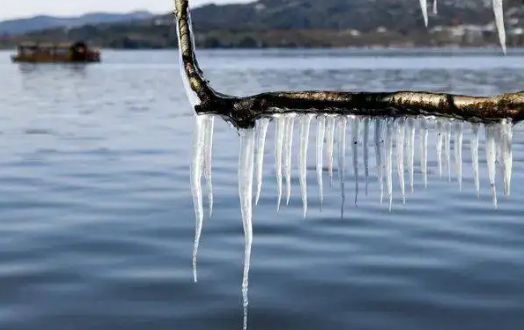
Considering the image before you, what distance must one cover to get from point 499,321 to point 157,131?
117 feet

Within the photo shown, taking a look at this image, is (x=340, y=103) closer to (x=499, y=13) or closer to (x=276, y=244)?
(x=499, y=13)

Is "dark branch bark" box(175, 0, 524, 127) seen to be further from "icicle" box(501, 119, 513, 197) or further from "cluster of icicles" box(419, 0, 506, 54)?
"cluster of icicles" box(419, 0, 506, 54)

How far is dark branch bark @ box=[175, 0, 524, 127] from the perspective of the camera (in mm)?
7137

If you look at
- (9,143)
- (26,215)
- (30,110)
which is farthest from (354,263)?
(30,110)

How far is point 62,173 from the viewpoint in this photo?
2956 centimetres

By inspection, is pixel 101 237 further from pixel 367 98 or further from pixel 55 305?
pixel 367 98

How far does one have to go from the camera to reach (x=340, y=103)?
732 centimetres

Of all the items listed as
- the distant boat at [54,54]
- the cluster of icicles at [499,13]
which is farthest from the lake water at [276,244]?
the distant boat at [54,54]

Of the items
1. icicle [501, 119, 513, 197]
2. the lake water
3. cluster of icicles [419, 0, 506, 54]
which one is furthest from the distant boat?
icicle [501, 119, 513, 197]

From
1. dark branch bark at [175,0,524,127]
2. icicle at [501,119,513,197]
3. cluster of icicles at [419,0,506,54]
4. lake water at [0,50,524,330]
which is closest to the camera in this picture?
dark branch bark at [175,0,524,127]

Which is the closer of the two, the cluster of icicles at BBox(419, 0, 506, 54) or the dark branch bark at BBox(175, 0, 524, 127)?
the dark branch bark at BBox(175, 0, 524, 127)

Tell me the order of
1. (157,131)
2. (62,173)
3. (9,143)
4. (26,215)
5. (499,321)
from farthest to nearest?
(157,131)
(9,143)
(62,173)
(26,215)
(499,321)

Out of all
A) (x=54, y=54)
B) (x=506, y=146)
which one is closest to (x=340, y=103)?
(x=506, y=146)

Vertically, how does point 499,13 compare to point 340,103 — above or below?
above
